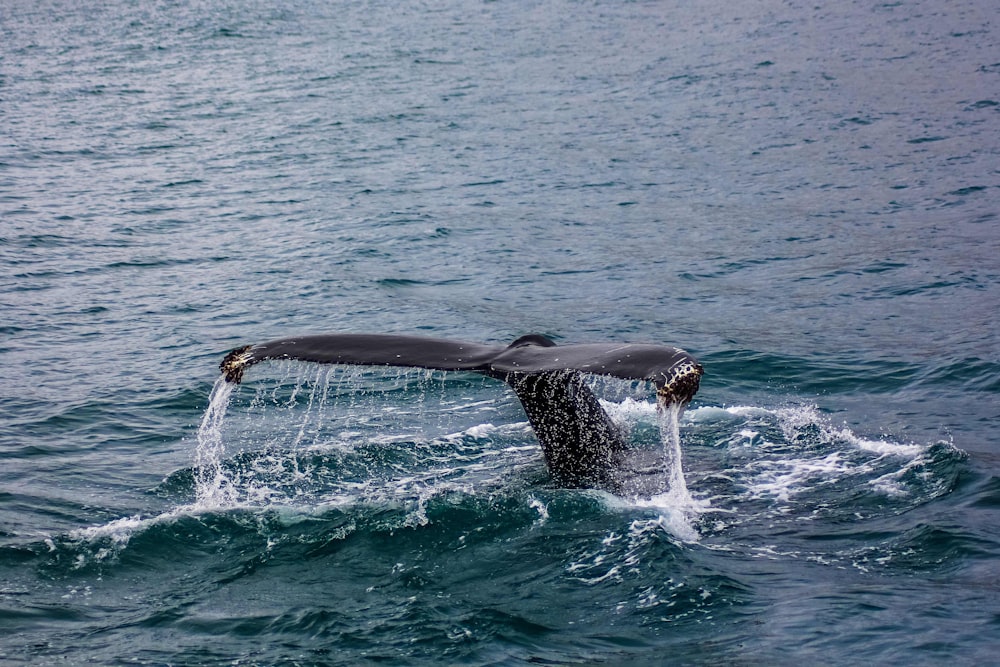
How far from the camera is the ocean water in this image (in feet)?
24.5

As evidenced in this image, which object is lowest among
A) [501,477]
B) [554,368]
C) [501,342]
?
[501,477]

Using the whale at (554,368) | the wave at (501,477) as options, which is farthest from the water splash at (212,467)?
the whale at (554,368)

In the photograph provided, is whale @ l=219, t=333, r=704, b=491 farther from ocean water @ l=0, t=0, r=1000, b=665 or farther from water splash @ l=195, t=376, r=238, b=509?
water splash @ l=195, t=376, r=238, b=509

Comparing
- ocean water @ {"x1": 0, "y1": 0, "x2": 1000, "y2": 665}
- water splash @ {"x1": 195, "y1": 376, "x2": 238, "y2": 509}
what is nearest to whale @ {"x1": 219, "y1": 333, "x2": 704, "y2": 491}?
ocean water @ {"x1": 0, "y1": 0, "x2": 1000, "y2": 665}

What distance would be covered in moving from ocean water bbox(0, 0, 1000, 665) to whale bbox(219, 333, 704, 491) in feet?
0.74

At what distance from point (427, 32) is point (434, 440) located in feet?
107

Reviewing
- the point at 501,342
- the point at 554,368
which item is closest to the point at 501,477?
the point at 554,368

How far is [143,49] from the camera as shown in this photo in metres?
38.9

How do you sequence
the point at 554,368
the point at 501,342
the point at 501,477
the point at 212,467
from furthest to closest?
the point at 501,342
the point at 212,467
the point at 501,477
the point at 554,368

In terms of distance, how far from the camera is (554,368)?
23.6ft

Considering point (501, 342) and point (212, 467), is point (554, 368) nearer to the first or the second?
point (212, 467)

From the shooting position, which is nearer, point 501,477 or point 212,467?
point 501,477

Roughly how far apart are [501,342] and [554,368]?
22.4ft

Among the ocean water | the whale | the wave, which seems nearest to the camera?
the whale
